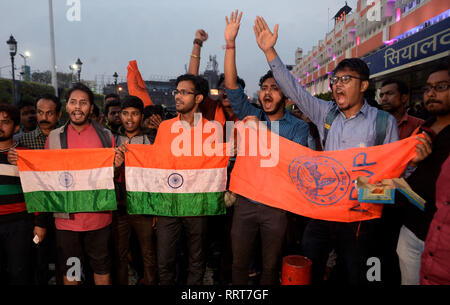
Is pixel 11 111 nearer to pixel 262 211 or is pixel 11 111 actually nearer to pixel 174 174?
pixel 174 174

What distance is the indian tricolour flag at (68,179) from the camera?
2990 mm

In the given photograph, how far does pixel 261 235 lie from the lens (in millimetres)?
2893

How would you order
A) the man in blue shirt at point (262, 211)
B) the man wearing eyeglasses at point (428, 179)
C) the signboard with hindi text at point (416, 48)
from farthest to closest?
the signboard with hindi text at point (416, 48), the man in blue shirt at point (262, 211), the man wearing eyeglasses at point (428, 179)

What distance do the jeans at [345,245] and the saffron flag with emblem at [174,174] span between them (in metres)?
1.10

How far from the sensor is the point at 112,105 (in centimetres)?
498

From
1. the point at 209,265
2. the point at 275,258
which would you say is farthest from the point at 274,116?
the point at 209,265

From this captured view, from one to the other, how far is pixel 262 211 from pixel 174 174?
3.65 feet

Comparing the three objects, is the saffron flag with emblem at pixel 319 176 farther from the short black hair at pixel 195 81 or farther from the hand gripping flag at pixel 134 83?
the hand gripping flag at pixel 134 83

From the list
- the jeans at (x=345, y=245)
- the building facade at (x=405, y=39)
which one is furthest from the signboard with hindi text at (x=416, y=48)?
the jeans at (x=345, y=245)

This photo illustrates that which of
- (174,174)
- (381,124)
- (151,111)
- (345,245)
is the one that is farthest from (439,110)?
(151,111)

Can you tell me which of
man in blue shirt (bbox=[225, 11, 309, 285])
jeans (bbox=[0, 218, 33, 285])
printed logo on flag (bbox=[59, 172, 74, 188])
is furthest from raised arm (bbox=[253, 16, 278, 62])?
jeans (bbox=[0, 218, 33, 285])

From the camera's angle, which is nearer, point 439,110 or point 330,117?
point 439,110
